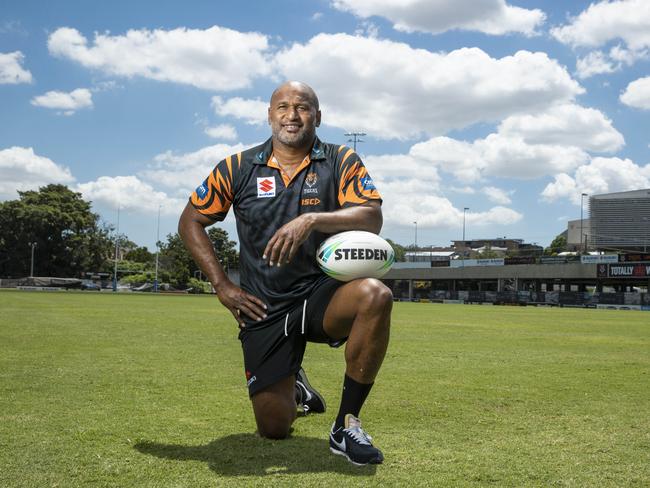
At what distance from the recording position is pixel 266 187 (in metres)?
4.13

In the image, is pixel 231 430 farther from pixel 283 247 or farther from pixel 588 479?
pixel 588 479

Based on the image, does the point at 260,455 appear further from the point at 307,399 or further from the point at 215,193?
the point at 215,193

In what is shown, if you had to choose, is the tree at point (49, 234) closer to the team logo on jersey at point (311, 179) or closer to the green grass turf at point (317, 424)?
the green grass turf at point (317, 424)

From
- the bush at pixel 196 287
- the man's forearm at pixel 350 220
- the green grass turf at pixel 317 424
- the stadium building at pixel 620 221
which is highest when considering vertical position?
the stadium building at pixel 620 221

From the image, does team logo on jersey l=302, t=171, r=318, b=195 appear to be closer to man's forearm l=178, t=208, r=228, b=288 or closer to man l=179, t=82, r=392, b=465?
man l=179, t=82, r=392, b=465

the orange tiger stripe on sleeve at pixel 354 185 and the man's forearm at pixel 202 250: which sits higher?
the orange tiger stripe on sleeve at pixel 354 185

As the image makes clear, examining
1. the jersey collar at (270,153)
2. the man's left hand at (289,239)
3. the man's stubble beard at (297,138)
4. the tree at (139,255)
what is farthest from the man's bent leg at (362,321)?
the tree at (139,255)

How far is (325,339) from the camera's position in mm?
4086

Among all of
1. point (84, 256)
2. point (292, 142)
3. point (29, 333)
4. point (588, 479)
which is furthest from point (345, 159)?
point (84, 256)

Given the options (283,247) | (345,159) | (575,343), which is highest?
(345,159)

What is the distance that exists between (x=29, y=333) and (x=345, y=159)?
10.8m

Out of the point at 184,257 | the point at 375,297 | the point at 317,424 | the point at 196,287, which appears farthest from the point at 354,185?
the point at 184,257

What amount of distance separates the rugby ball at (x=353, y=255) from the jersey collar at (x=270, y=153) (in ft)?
1.98

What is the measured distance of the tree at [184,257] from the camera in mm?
94500
